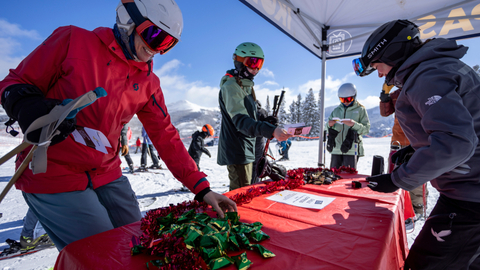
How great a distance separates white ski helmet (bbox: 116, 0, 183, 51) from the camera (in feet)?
4.34

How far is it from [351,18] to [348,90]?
1.41 m

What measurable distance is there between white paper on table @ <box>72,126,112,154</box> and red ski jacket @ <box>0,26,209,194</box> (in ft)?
0.23

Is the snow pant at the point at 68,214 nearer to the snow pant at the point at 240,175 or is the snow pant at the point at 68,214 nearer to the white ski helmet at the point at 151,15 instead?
the white ski helmet at the point at 151,15

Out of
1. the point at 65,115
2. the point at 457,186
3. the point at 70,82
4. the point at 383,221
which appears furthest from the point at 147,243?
the point at 457,186

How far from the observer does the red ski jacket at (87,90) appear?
1188 mm

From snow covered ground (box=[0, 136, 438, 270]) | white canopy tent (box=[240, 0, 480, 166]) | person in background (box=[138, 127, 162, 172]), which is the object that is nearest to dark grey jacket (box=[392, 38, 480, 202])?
snow covered ground (box=[0, 136, 438, 270])

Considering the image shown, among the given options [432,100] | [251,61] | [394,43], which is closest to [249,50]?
[251,61]

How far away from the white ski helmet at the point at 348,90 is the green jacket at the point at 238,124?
2.55m

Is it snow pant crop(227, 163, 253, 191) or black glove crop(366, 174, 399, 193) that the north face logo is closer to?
black glove crop(366, 174, 399, 193)

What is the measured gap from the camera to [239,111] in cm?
→ 247

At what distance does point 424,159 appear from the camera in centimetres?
114

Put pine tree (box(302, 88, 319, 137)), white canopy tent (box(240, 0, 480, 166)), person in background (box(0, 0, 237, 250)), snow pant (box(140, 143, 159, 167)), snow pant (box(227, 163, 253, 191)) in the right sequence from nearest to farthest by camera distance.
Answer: person in background (box(0, 0, 237, 250)), snow pant (box(227, 163, 253, 191)), white canopy tent (box(240, 0, 480, 166)), snow pant (box(140, 143, 159, 167)), pine tree (box(302, 88, 319, 137))

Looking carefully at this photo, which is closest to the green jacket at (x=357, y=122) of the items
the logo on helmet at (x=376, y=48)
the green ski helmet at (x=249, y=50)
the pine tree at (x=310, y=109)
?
the green ski helmet at (x=249, y=50)

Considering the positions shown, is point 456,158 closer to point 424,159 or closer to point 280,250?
point 424,159
